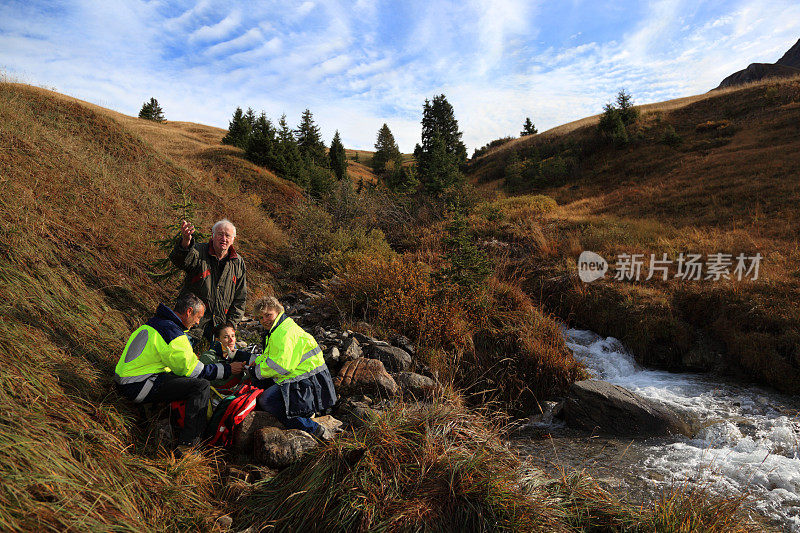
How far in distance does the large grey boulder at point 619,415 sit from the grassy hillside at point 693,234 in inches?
110

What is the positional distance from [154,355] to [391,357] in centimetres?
323

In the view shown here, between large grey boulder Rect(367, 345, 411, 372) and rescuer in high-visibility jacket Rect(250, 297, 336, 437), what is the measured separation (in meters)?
1.67

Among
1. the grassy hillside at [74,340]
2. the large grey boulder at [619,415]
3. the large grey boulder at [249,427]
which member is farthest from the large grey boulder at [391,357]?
the grassy hillside at [74,340]

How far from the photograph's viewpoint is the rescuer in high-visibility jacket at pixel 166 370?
3.25 metres

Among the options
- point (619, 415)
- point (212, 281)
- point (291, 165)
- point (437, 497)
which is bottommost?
point (619, 415)

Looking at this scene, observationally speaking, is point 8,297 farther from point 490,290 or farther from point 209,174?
point 209,174

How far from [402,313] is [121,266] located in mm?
4630

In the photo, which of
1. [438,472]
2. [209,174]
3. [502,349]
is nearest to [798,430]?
[502,349]

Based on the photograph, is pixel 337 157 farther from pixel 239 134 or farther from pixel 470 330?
pixel 470 330

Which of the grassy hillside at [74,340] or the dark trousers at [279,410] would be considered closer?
the grassy hillside at [74,340]

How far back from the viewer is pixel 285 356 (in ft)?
12.6

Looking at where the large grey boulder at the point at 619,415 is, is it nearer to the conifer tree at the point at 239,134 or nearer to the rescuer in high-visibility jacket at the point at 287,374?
the rescuer in high-visibility jacket at the point at 287,374

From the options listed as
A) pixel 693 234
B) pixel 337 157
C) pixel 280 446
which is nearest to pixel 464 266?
pixel 280 446

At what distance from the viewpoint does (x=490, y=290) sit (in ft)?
27.3
